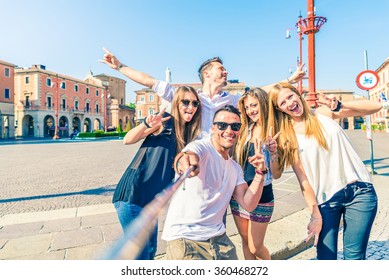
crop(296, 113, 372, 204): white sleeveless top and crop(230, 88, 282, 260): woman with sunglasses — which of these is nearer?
crop(296, 113, 372, 204): white sleeveless top

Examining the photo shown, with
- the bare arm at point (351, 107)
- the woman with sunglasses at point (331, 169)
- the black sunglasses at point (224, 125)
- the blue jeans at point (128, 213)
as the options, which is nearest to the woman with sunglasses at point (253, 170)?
the woman with sunglasses at point (331, 169)

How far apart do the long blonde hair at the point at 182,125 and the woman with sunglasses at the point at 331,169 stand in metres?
0.66

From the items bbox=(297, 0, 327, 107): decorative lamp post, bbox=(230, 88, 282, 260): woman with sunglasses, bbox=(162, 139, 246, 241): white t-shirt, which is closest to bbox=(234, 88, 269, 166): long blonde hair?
bbox=(230, 88, 282, 260): woman with sunglasses

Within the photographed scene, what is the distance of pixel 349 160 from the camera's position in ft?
5.50

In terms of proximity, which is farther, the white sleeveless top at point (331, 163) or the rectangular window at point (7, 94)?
the rectangular window at point (7, 94)

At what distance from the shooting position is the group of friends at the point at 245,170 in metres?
1.46

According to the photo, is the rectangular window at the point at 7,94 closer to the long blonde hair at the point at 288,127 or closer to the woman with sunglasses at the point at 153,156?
the woman with sunglasses at the point at 153,156

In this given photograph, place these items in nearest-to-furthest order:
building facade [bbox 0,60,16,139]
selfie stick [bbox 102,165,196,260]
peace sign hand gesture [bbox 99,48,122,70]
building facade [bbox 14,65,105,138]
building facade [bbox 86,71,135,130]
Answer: selfie stick [bbox 102,165,196,260], peace sign hand gesture [bbox 99,48,122,70], building facade [bbox 0,60,16,139], building facade [bbox 14,65,105,138], building facade [bbox 86,71,135,130]

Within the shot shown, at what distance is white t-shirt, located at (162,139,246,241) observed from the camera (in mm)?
1434

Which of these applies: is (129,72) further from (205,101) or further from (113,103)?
(113,103)

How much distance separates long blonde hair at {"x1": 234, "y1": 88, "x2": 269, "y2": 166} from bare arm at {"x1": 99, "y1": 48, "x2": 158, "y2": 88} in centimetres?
83

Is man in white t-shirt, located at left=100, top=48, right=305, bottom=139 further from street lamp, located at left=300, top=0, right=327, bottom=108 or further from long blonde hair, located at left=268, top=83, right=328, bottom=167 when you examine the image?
street lamp, located at left=300, top=0, right=327, bottom=108

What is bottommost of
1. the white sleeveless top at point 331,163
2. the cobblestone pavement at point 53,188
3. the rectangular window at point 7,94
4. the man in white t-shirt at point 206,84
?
the cobblestone pavement at point 53,188

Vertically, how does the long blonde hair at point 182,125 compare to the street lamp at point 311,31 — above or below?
below
